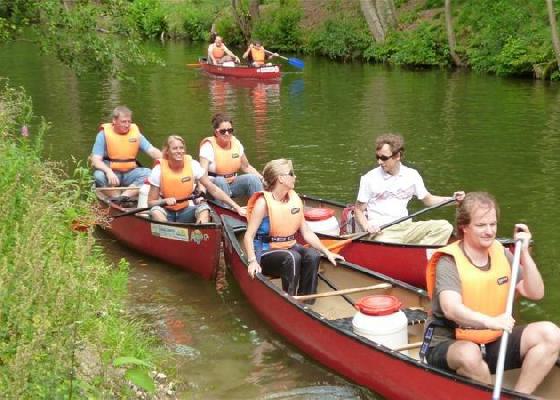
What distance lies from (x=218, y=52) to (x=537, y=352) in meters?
20.7

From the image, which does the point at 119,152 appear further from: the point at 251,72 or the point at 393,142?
the point at 251,72

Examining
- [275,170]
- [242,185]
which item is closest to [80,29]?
[242,185]

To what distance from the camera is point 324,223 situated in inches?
330

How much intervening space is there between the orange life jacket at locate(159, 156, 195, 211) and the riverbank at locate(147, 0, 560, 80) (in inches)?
221

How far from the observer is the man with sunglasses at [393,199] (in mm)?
7613

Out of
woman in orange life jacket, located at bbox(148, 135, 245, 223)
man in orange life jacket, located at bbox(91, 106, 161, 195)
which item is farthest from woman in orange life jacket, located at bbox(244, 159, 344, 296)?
man in orange life jacket, located at bbox(91, 106, 161, 195)

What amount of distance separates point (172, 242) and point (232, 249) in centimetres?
101

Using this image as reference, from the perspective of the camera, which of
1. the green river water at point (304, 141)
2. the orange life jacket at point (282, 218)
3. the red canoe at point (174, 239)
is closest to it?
the green river water at point (304, 141)

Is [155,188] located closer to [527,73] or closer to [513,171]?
[513,171]

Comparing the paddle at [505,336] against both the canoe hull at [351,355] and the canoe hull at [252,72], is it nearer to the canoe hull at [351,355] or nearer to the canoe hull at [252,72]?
the canoe hull at [351,355]

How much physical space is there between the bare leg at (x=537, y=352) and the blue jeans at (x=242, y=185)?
5141mm

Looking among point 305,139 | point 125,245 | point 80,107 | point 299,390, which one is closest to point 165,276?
point 125,245

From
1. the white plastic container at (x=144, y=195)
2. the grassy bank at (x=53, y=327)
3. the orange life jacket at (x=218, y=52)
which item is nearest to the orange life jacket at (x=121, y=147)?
the white plastic container at (x=144, y=195)

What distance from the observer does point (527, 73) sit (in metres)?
21.9
